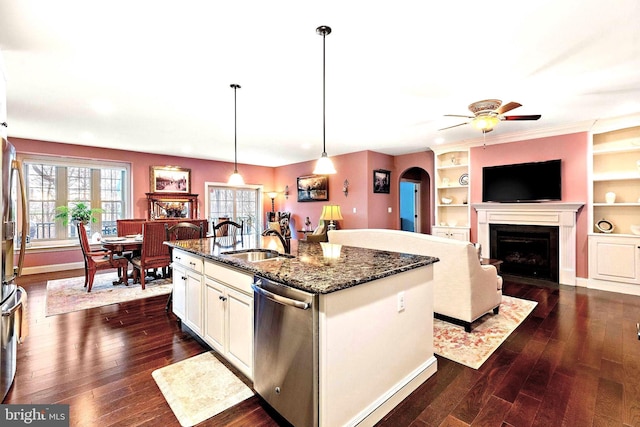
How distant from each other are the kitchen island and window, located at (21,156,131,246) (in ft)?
18.0

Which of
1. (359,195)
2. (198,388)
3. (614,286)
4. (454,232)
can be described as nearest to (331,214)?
(359,195)

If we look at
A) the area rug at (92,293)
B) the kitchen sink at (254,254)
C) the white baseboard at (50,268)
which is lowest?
the area rug at (92,293)

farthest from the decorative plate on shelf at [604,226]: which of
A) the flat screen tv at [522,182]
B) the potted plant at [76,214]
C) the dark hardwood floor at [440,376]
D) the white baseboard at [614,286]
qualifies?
the potted plant at [76,214]

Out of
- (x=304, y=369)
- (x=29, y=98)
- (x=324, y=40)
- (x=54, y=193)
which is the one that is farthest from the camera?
(x=54, y=193)

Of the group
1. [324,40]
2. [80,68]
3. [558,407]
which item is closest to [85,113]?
[80,68]

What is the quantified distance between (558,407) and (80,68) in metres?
4.78

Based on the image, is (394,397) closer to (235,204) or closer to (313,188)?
(313,188)

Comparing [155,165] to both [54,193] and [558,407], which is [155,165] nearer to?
[54,193]

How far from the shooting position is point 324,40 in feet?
7.98

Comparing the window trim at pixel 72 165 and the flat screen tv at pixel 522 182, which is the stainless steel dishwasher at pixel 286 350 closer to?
the flat screen tv at pixel 522 182

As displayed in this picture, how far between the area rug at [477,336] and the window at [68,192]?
23.0 ft

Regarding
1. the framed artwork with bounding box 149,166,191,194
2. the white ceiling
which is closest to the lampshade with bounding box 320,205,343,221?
the white ceiling

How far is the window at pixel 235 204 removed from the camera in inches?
333

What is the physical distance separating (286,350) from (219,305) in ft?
2.99
